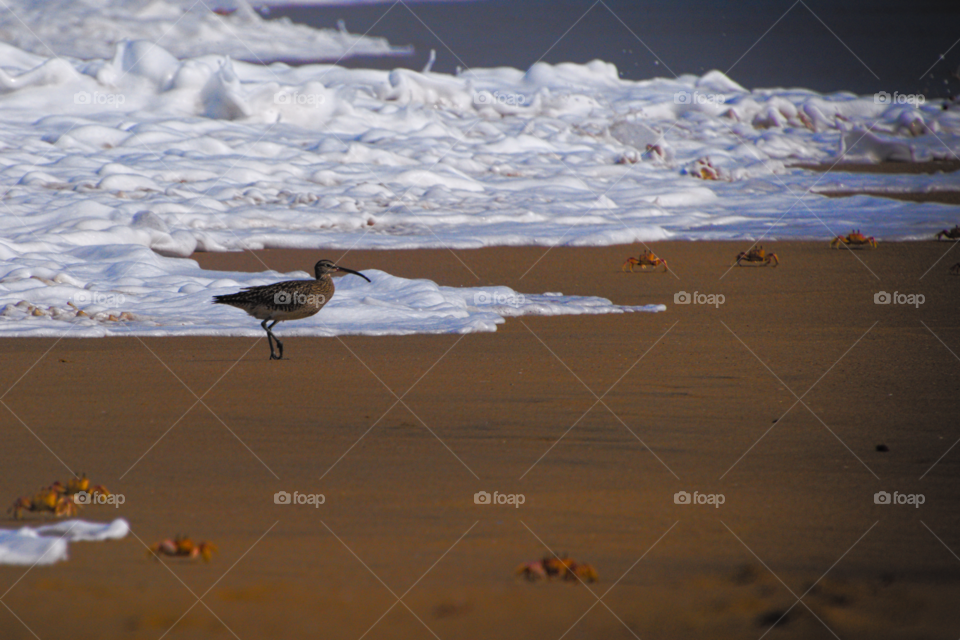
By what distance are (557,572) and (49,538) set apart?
175cm

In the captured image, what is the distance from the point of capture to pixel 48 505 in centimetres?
405

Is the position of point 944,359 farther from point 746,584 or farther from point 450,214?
point 450,214

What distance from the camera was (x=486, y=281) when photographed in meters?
11.4

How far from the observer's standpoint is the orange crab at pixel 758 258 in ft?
40.9

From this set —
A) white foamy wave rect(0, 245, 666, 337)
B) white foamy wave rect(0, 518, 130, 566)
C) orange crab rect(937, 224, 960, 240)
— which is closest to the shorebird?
white foamy wave rect(0, 245, 666, 337)

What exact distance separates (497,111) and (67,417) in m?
28.6

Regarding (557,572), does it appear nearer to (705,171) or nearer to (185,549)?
(185,549)

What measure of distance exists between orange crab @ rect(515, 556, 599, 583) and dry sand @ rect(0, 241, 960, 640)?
1.7 inches

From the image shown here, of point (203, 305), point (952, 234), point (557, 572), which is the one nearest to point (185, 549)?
point (557, 572)

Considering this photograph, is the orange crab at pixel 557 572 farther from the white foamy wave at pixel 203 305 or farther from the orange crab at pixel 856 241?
the orange crab at pixel 856 241

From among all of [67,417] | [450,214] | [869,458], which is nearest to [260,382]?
[67,417]

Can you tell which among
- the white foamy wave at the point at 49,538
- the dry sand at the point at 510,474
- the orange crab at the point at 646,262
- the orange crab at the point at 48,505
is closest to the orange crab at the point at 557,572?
the dry sand at the point at 510,474

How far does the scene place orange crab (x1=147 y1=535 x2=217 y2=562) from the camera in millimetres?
3549

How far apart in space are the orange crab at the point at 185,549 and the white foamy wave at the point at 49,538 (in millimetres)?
286
